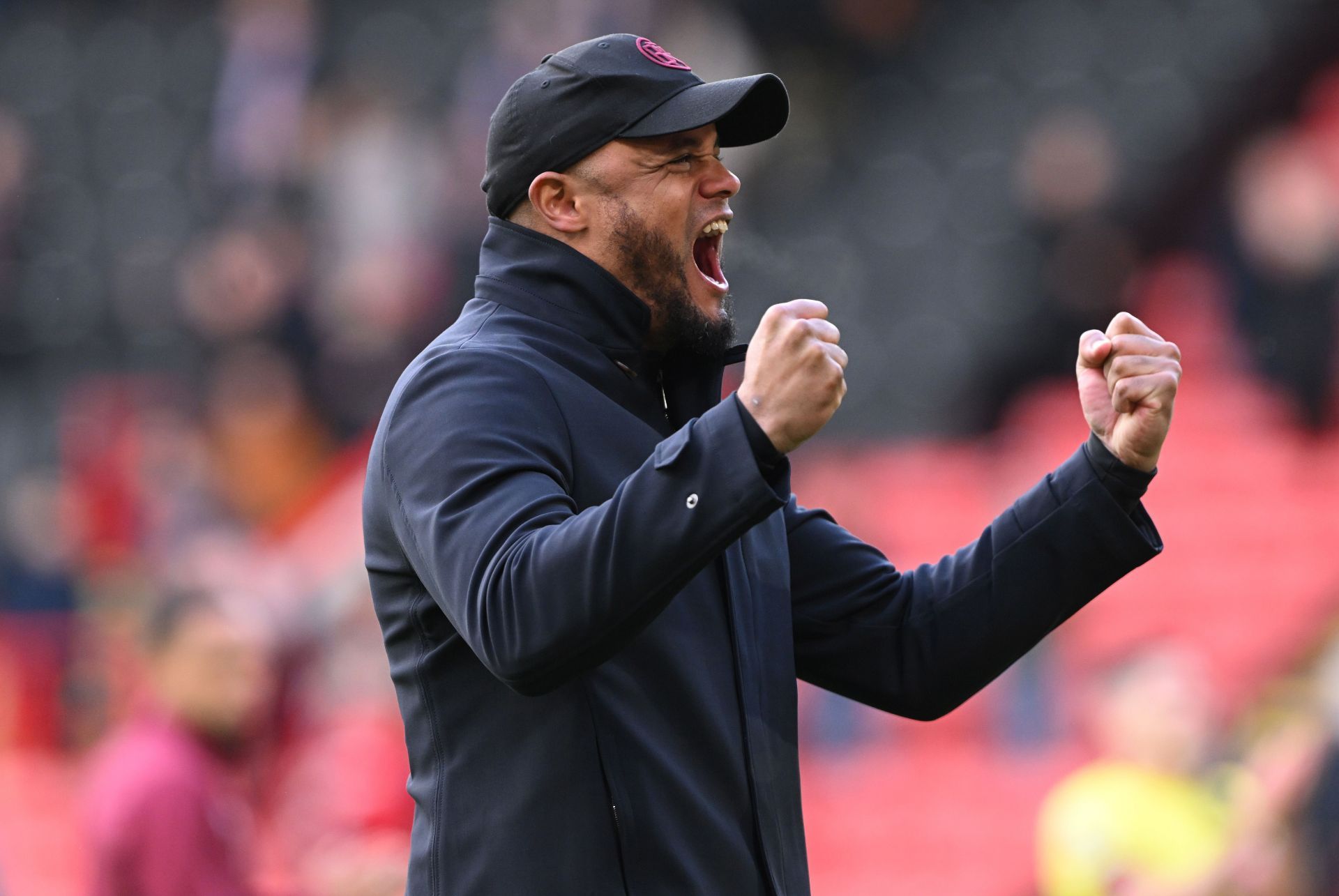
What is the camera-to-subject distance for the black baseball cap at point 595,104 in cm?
195

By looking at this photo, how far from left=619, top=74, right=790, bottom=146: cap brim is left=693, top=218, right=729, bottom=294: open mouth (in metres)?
0.12

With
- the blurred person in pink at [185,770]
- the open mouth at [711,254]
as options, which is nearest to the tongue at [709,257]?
the open mouth at [711,254]

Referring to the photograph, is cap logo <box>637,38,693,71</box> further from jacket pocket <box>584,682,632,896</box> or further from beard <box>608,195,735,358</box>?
jacket pocket <box>584,682,632,896</box>

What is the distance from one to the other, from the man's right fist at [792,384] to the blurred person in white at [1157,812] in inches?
109

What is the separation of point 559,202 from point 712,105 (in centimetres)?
20

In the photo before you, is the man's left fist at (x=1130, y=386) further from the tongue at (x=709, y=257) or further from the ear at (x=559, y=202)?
the ear at (x=559, y=202)

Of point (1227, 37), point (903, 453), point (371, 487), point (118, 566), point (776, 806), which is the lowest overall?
point (118, 566)

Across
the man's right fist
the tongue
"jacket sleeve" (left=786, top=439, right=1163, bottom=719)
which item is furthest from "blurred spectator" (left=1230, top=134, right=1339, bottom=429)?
the man's right fist

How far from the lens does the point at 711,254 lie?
6.88 feet

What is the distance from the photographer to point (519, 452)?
68.2 inches

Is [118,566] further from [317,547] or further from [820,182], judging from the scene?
[820,182]

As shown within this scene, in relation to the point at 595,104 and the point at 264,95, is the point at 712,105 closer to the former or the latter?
the point at 595,104

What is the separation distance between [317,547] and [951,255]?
11.9 feet

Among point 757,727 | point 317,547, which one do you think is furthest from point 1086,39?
point 757,727
